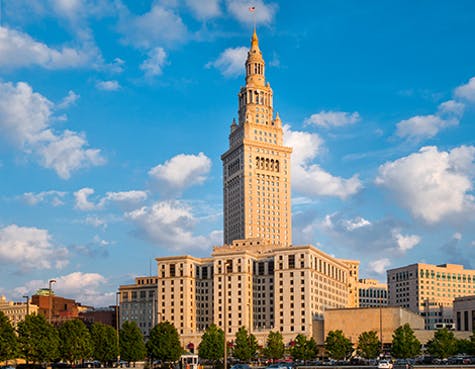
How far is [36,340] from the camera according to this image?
13775 centimetres

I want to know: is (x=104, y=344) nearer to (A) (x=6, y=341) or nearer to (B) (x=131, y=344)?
(B) (x=131, y=344)

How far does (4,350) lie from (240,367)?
133ft

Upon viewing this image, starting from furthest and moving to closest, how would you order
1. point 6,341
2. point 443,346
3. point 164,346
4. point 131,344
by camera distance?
1. point 443,346
2. point 164,346
3. point 131,344
4. point 6,341

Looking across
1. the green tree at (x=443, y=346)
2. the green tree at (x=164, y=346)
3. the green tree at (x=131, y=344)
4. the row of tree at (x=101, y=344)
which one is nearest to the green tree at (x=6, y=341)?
the row of tree at (x=101, y=344)

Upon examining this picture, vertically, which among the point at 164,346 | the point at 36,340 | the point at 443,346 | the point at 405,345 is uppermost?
the point at 36,340

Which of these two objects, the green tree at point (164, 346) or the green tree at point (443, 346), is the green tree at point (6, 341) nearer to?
the green tree at point (164, 346)

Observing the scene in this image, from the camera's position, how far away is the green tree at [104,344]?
6107 inches

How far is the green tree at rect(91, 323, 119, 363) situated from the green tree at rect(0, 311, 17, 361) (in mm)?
23641

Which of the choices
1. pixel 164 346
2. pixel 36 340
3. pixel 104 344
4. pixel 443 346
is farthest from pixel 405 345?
pixel 36 340

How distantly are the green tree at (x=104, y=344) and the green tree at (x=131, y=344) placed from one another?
6.65 metres

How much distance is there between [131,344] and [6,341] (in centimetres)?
3876

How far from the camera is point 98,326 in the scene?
159 metres

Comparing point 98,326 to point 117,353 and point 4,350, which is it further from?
point 4,350

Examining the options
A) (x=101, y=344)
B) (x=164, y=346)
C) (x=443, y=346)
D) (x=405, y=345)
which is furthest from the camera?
(x=405, y=345)
